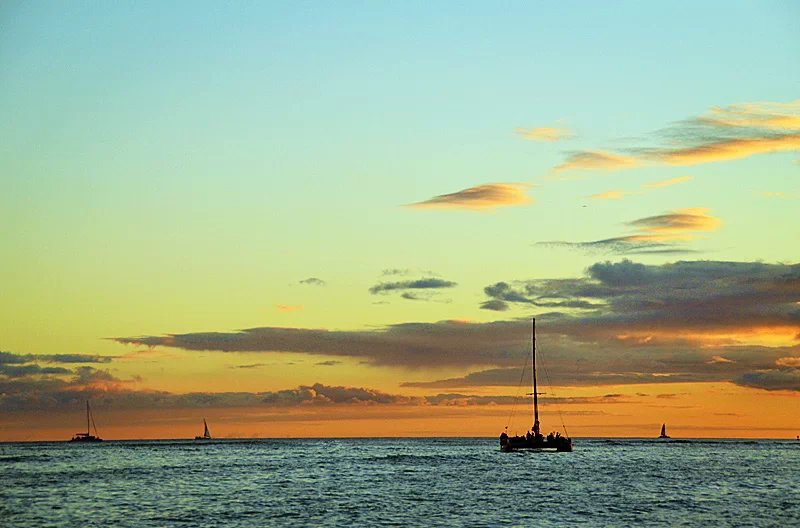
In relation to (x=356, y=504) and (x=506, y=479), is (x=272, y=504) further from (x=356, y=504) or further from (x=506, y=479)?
(x=506, y=479)

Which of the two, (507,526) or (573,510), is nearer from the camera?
(507,526)

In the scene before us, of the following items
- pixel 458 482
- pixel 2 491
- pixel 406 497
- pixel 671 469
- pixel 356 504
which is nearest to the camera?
pixel 356 504

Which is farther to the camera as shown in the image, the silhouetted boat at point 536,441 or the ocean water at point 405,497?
the silhouetted boat at point 536,441

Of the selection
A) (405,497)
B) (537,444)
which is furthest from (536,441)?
(405,497)

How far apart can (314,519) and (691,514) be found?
25830mm

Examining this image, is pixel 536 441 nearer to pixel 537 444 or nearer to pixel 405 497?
pixel 537 444

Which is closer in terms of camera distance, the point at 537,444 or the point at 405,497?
the point at 405,497

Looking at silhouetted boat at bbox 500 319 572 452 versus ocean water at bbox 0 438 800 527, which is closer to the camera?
ocean water at bbox 0 438 800 527

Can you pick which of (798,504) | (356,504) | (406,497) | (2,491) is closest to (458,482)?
(406,497)

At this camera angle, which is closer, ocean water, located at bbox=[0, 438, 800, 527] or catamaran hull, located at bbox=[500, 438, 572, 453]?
ocean water, located at bbox=[0, 438, 800, 527]

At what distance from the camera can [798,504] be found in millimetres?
79875

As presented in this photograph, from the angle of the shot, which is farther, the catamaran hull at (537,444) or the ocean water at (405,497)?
the catamaran hull at (537,444)

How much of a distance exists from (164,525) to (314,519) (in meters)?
9.81

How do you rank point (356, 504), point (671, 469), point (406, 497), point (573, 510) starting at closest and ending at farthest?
point (573, 510) → point (356, 504) → point (406, 497) → point (671, 469)
